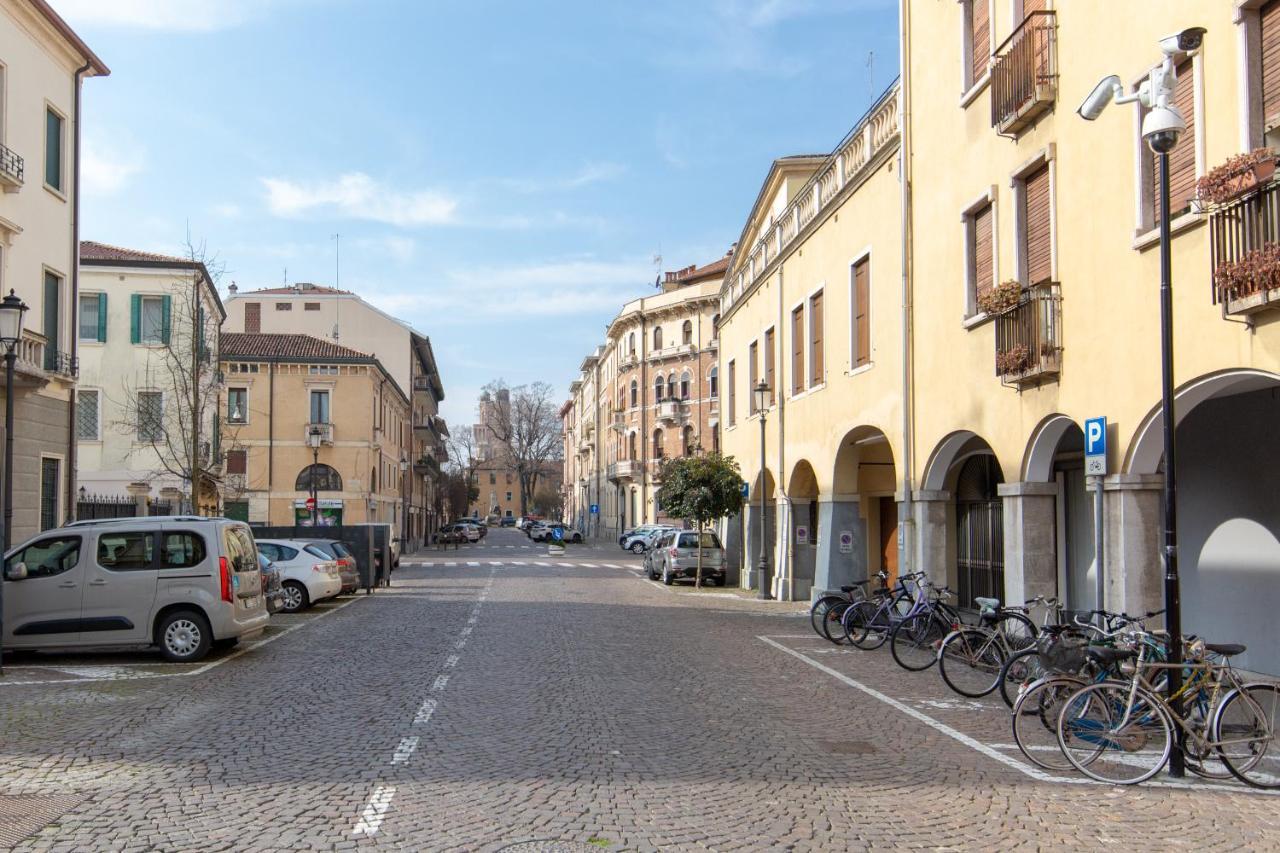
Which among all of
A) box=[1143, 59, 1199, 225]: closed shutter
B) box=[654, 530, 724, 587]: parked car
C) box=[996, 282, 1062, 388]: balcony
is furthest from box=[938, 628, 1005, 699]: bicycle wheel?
box=[654, 530, 724, 587]: parked car

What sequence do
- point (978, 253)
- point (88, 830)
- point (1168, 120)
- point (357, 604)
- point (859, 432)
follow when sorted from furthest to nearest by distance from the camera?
point (357, 604)
point (859, 432)
point (978, 253)
point (1168, 120)
point (88, 830)

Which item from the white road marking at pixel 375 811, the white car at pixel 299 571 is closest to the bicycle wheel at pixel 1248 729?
the white road marking at pixel 375 811

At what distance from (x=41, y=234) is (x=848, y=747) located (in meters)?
19.0

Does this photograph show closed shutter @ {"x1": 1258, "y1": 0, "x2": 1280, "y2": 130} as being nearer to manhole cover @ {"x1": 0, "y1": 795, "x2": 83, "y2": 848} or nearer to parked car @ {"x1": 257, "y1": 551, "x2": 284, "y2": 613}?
manhole cover @ {"x1": 0, "y1": 795, "x2": 83, "y2": 848}

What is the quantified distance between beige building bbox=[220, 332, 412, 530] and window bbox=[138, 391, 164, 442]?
15.8 meters

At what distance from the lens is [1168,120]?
26.3 feet

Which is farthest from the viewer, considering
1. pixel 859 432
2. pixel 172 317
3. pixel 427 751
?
pixel 172 317

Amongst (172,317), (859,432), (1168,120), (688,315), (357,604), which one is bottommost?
(357,604)

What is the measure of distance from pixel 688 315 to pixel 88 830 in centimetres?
6500

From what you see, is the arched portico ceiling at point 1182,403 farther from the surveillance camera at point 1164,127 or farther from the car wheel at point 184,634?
the car wheel at point 184,634

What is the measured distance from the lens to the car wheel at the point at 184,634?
14.0 meters

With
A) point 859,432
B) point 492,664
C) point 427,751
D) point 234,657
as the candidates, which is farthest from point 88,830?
point 859,432

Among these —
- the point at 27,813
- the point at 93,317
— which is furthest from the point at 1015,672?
the point at 93,317

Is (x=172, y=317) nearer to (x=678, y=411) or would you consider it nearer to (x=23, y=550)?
(x=23, y=550)
